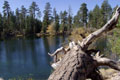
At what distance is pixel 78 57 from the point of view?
1867 mm

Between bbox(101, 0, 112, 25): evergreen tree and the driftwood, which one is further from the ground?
bbox(101, 0, 112, 25): evergreen tree

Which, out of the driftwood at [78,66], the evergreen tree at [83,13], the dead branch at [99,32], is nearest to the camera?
the driftwood at [78,66]

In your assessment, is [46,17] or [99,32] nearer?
[99,32]

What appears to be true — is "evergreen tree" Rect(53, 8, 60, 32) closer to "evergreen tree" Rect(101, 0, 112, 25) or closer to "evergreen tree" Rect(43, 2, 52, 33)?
"evergreen tree" Rect(43, 2, 52, 33)

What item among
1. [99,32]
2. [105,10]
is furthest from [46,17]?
[99,32]

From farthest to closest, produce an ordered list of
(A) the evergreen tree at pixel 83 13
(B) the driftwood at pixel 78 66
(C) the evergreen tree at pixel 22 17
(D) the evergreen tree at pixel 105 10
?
(C) the evergreen tree at pixel 22 17, (A) the evergreen tree at pixel 83 13, (D) the evergreen tree at pixel 105 10, (B) the driftwood at pixel 78 66

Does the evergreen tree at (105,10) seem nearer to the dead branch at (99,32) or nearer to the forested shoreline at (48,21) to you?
the forested shoreline at (48,21)

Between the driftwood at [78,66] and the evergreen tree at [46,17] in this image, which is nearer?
the driftwood at [78,66]

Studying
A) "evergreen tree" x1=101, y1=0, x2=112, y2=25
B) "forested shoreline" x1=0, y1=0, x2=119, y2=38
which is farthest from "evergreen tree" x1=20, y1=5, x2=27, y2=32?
"evergreen tree" x1=101, y1=0, x2=112, y2=25

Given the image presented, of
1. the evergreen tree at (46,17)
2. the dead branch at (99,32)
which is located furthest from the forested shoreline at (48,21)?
the dead branch at (99,32)

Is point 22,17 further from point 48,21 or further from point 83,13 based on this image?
point 83,13

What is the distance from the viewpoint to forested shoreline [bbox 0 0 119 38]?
110 feet

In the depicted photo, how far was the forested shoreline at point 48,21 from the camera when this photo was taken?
33.5 meters

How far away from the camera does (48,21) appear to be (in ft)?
129
